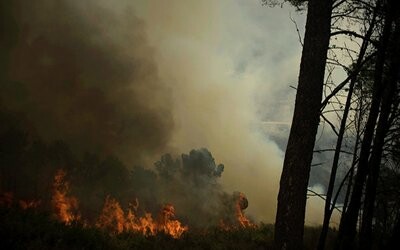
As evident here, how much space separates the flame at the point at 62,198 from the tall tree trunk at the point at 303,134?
30332 mm

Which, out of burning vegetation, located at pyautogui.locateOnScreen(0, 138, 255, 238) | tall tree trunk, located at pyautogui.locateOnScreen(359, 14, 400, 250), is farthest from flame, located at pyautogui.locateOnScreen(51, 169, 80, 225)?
tall tree trunk, located at pyautogui.locateOnScreen(359, 14, 400, 250)

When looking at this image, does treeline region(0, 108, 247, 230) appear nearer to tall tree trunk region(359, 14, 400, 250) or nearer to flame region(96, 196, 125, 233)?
flame region(96, 196, 125, 233)

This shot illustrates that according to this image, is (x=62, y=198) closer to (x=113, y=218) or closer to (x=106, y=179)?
(x=113, y=218)

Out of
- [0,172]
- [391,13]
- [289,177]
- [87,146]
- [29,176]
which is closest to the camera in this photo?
[289,177]

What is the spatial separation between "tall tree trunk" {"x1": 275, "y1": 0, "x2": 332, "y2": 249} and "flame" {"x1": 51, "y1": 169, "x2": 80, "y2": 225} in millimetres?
30332

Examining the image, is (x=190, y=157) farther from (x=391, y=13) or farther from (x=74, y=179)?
(x=391, y=13)

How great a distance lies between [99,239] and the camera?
26.6 ft

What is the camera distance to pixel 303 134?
4910 mm

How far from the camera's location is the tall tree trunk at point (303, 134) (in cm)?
490

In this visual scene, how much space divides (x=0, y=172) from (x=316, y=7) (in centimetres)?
3586

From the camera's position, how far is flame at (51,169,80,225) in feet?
110

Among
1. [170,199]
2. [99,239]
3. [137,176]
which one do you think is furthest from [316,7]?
[170,199]

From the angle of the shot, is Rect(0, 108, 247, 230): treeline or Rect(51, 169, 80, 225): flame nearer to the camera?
Rect(51, 169, 80, 225): flame

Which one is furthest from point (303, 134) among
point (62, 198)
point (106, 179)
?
point (106, 179)
